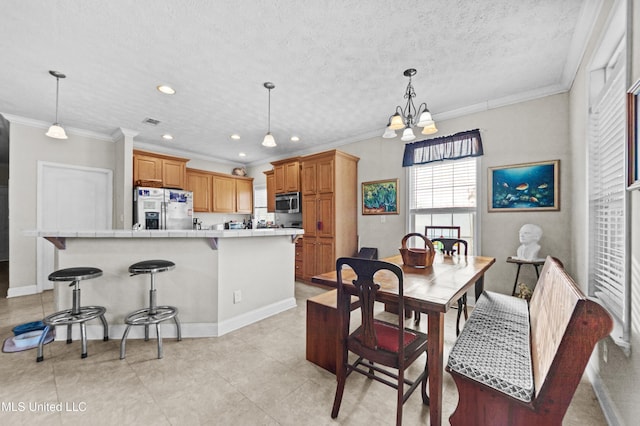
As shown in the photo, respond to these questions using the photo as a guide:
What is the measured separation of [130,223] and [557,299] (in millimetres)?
5613

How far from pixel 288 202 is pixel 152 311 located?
3.30 metres

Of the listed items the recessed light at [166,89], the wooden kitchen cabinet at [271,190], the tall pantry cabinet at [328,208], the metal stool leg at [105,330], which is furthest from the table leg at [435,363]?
the wooden kitchen cabinet at [271,190]

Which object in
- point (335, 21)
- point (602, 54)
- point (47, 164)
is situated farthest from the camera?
point (47, 164)

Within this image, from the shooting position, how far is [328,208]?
181 inches

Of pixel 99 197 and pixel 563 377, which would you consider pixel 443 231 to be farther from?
pixel 99 197

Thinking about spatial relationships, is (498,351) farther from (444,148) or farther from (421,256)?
(444,148)

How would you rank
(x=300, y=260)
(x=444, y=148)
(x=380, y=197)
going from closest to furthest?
(x=444, y=148), (x=380, y=197), (x=300, y=260)

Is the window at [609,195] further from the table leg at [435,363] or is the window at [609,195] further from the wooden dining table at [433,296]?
the table leg at [435,363]

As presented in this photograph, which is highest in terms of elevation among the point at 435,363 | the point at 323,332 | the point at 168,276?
the point at 168,276

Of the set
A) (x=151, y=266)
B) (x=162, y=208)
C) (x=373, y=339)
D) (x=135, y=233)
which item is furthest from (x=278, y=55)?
(x=162, y=208)

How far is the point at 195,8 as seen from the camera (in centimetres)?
191

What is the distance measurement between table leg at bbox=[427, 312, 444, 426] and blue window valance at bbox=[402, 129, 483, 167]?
288 centimetres

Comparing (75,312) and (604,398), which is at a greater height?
(75,312)

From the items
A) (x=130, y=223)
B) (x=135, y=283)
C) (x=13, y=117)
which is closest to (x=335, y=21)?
(x=135, y=283)
